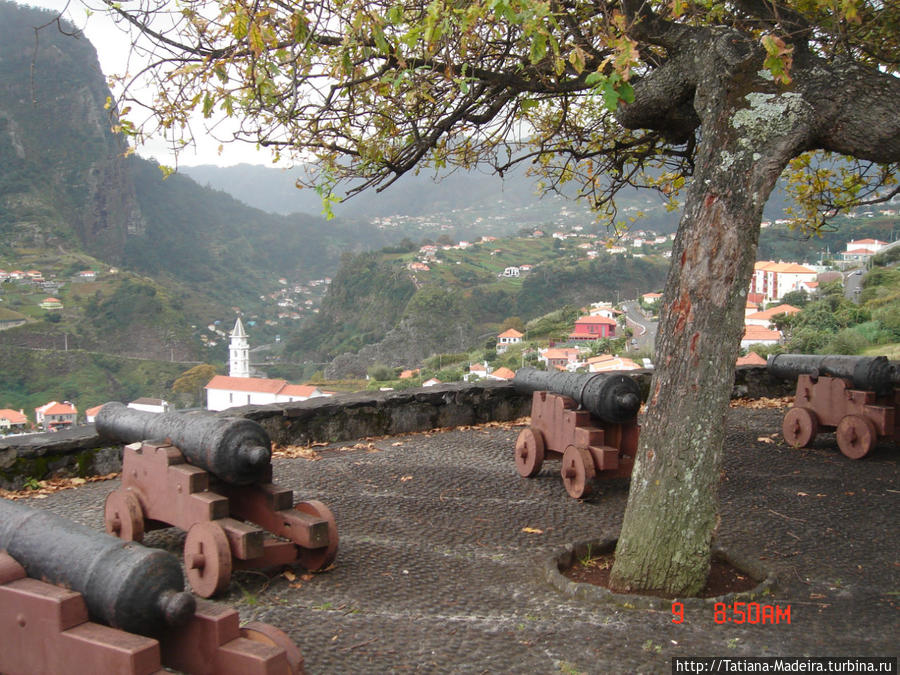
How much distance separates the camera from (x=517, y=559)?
4.11 m

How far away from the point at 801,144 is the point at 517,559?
8.50 ft

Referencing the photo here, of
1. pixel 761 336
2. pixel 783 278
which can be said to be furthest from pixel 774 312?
pixel 783 278

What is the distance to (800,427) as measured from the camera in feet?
23.0

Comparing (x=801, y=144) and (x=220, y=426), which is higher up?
(x=801, y=144)

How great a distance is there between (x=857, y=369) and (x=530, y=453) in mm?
3262

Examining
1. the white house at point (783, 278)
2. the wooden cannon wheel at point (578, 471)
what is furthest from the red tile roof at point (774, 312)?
the wooden cannon wheel at point (578, 471)

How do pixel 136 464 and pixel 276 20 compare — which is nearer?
pixel 136 464

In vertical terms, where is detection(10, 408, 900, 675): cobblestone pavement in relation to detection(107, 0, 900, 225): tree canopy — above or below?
below

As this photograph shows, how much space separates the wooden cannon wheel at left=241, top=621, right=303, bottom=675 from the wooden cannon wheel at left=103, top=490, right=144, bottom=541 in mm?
1975

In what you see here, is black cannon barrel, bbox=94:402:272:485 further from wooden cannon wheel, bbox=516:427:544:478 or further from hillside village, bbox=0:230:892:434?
hillside village, bbox=0:230:892:434

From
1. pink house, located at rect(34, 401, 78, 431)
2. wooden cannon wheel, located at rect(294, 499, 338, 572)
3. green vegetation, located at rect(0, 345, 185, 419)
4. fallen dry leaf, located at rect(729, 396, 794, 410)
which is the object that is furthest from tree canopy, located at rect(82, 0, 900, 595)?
green vegetation, located at rect(0, 345, 185, 419)

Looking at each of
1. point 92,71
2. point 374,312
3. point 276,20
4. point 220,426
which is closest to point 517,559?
point 220,426

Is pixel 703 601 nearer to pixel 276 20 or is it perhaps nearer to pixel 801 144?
pixel 801 144

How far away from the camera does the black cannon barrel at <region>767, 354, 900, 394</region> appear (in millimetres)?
6742
